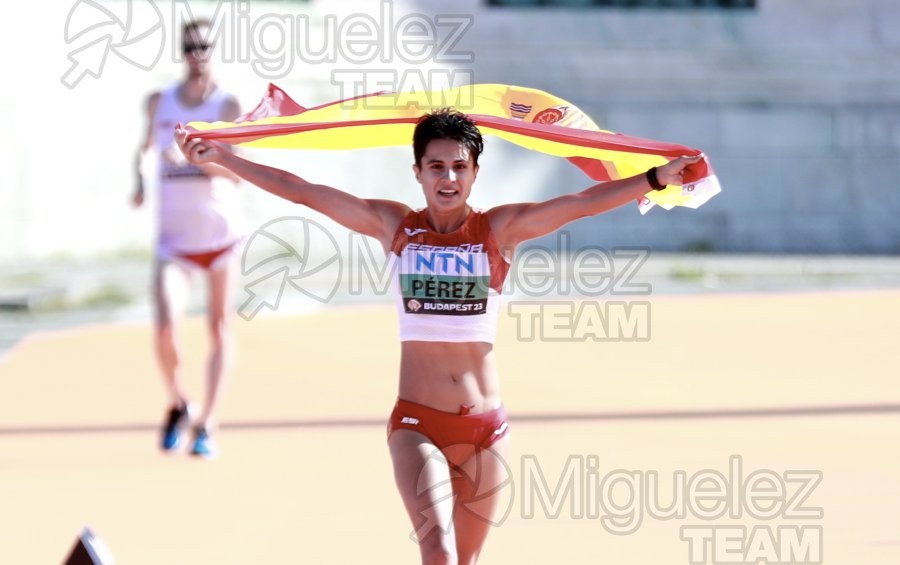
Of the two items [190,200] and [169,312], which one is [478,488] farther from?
[190,200]

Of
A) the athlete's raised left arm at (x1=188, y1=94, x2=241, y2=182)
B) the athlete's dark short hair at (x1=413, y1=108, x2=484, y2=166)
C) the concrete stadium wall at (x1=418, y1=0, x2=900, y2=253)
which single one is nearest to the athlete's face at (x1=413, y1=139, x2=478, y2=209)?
the athlete's dark short hair at (x1=413, y1=108, x2=484, y2=166)

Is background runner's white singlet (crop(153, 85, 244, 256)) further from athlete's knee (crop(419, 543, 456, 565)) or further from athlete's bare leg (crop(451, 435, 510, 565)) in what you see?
athlete's knee (crop(419, 543, 456, 565))

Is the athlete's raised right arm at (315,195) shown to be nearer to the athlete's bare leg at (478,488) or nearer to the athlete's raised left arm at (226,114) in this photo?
the athlete's bare leg at (478,488)

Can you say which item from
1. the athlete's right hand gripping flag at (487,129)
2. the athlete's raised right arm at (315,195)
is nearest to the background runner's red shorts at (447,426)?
the athlete's raised right arm at (315,195)

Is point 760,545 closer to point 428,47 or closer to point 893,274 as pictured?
point 893,274

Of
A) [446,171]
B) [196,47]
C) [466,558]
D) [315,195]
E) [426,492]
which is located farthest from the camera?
[196,47]

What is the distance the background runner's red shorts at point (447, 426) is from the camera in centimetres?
527

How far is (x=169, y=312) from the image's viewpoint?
28.9ft

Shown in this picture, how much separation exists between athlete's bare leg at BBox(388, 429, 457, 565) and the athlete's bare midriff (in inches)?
5.7

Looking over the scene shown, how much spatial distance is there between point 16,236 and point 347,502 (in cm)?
1202

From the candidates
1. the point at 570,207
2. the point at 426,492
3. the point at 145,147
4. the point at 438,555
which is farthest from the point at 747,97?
the point at 438,555

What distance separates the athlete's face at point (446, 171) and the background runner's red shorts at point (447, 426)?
2.29 feet

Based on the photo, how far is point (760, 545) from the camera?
6.76m

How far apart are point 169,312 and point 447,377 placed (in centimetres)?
381
